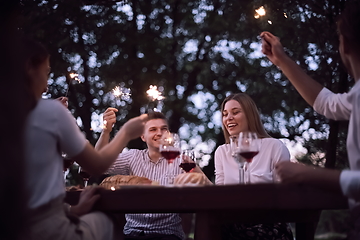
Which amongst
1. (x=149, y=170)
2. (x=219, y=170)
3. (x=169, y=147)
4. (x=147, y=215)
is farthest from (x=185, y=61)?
(x=169, y=147)

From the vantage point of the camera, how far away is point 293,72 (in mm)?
2289

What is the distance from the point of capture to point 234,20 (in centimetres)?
781

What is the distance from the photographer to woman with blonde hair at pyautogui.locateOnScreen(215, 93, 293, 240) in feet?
8.87

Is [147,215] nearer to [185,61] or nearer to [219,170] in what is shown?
[219,170]

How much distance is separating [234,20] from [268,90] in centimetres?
160

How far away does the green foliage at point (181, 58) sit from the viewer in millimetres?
6551

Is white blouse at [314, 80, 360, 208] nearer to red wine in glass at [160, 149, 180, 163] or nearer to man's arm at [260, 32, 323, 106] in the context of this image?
man's arm at [260, 32, 323, 106]

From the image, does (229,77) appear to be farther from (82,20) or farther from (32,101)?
(32,101)

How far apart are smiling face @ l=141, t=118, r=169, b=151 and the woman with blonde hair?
1.90 feet

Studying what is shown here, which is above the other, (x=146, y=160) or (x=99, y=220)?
(x=146, y=160)

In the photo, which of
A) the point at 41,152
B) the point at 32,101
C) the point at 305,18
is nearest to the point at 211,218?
the point at 41,152

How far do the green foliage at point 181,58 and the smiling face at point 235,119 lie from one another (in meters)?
2.98

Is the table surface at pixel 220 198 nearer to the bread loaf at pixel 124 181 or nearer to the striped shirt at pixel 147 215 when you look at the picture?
the bread loaf at pixel 124 181

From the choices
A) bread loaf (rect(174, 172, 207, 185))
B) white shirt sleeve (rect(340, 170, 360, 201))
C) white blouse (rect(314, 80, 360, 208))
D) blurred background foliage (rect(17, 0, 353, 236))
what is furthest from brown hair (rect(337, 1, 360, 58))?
blurred background foliage (rect(17, 0, 353, 236))
